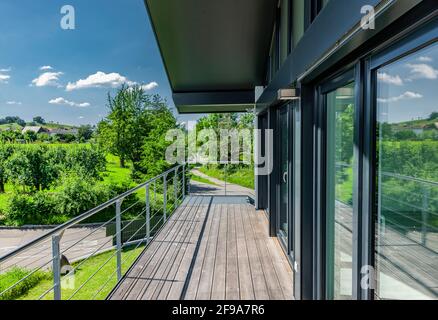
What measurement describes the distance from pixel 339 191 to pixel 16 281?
12.3 meters

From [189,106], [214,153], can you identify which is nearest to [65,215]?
[214,153]

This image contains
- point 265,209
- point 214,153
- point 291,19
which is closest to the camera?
point 291,19

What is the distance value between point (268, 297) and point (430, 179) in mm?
1625

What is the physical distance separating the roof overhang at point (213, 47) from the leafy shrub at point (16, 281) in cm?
1024

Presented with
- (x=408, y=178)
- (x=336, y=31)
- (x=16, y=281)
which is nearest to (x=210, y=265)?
(x=408, y=178)

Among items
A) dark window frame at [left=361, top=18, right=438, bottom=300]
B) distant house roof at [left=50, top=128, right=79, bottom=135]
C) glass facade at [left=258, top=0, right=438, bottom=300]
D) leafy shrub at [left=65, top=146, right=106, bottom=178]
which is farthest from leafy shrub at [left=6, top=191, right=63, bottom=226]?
dark window frame at [left=361, top=18, right=438, bottom=300]

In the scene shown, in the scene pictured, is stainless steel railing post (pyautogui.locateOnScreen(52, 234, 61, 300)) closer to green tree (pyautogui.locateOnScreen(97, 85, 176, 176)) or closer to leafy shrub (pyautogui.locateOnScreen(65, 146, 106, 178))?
green tree (pyautogui.locateOnScreen(97, 85, 176, 176))

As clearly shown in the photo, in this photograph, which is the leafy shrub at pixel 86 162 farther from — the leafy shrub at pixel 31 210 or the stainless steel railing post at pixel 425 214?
the stainless steel railing post at pixel 425 214

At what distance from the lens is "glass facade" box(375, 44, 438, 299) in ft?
2.62

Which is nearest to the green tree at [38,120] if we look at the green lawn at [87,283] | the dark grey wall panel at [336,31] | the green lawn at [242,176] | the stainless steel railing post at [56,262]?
the green lawn at [87,283]

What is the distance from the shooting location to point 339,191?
1.48 meters

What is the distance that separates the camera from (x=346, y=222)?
1380 millimetres

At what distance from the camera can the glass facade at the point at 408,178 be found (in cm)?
80
